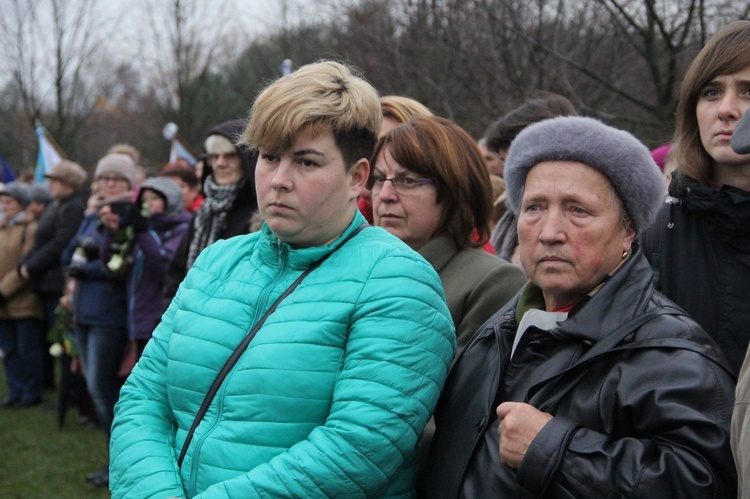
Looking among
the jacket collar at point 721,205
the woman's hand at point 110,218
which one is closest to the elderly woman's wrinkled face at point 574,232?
the jacket collar at point 721,205

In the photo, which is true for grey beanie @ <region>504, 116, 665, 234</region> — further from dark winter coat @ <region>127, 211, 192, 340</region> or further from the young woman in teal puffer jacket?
dark winter coat @ <region>127, 211, 192, 340</region>

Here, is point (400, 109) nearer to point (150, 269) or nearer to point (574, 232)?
point (574, 232)

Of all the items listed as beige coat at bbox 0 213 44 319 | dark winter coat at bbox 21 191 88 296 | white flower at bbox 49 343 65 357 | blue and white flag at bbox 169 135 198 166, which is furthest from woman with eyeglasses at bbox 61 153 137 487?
beige coat at bbox 0 213 44 319

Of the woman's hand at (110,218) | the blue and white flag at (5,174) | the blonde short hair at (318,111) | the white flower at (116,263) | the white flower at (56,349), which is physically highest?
the blonde short hair at (318,111)

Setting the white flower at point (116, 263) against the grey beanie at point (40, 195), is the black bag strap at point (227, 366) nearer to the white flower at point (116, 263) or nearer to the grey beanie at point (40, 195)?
the white flower at point (116, 263)

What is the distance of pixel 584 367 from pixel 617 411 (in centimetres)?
13

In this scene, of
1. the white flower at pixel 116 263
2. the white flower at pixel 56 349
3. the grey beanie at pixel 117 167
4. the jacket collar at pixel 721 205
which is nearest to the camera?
the jacket collar at pixel 721 205

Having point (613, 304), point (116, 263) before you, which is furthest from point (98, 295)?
point (613, 304)

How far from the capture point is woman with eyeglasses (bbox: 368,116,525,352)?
3055 millimetres

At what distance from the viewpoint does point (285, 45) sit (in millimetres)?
15617

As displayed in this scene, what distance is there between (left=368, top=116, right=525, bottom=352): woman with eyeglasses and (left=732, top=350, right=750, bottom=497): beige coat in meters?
1.28

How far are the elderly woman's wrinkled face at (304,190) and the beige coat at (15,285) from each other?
7.45 meters

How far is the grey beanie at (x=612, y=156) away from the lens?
6.85 feet

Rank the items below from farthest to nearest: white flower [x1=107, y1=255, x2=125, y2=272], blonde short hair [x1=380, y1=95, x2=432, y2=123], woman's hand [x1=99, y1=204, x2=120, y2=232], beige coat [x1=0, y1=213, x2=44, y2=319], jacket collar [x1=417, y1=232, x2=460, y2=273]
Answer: beige coat [x1=0, y1=213, x2=44, y2=319] → woman's hand [x1=99, y1=204, x2=120, y2=232] → white flower [x1=107, y1=255, x2=125, y2=272] → blonde short hair [x1=380, y1=95, x2=432, y2=123] → jacket collar [x1=417, y1=232, x2=460, y2=273]
